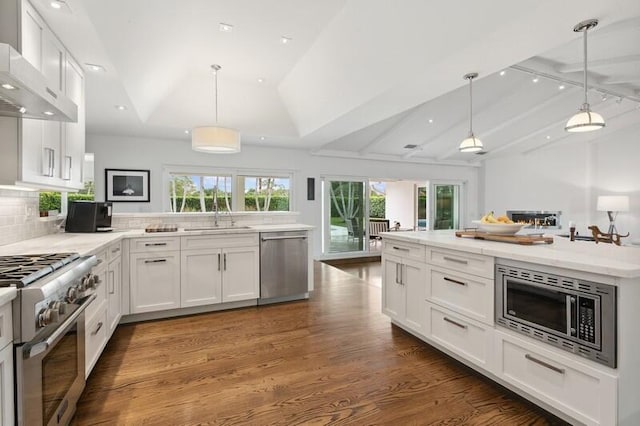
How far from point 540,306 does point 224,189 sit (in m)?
5.58

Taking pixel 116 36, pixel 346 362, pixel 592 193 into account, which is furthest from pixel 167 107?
pixel 592 193

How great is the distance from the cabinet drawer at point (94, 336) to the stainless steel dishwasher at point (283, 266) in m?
1.61

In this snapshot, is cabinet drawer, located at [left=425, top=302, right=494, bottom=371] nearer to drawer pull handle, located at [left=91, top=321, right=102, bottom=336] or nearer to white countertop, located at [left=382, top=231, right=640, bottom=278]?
white countertop, located at [left=382, top=231, right=640, bottom=278]

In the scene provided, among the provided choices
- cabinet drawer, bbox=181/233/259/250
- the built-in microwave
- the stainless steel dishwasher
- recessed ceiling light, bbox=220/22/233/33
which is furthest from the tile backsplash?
the built-in microwave

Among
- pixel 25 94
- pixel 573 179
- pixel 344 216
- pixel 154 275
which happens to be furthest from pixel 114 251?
pixel 573 179

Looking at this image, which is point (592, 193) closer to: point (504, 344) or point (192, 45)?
point (504, 344)

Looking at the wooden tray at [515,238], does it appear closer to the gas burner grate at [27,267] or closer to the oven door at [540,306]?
the oven door at [540,306]

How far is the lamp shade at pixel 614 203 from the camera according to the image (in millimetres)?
5785

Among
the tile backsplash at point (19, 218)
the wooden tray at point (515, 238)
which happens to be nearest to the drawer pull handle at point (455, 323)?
the wooden tray at point (515, 238)

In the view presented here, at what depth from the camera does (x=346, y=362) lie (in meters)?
2.42

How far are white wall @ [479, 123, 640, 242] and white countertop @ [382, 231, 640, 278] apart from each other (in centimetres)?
572

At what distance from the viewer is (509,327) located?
6.29ft

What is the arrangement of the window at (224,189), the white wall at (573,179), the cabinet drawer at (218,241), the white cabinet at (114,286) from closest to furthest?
the white cabinet at (114,286) → the cabinet drawer at (218,241) → the window at (224,189) → the white wall at (573,179)

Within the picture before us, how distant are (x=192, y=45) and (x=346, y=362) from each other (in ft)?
11.8
